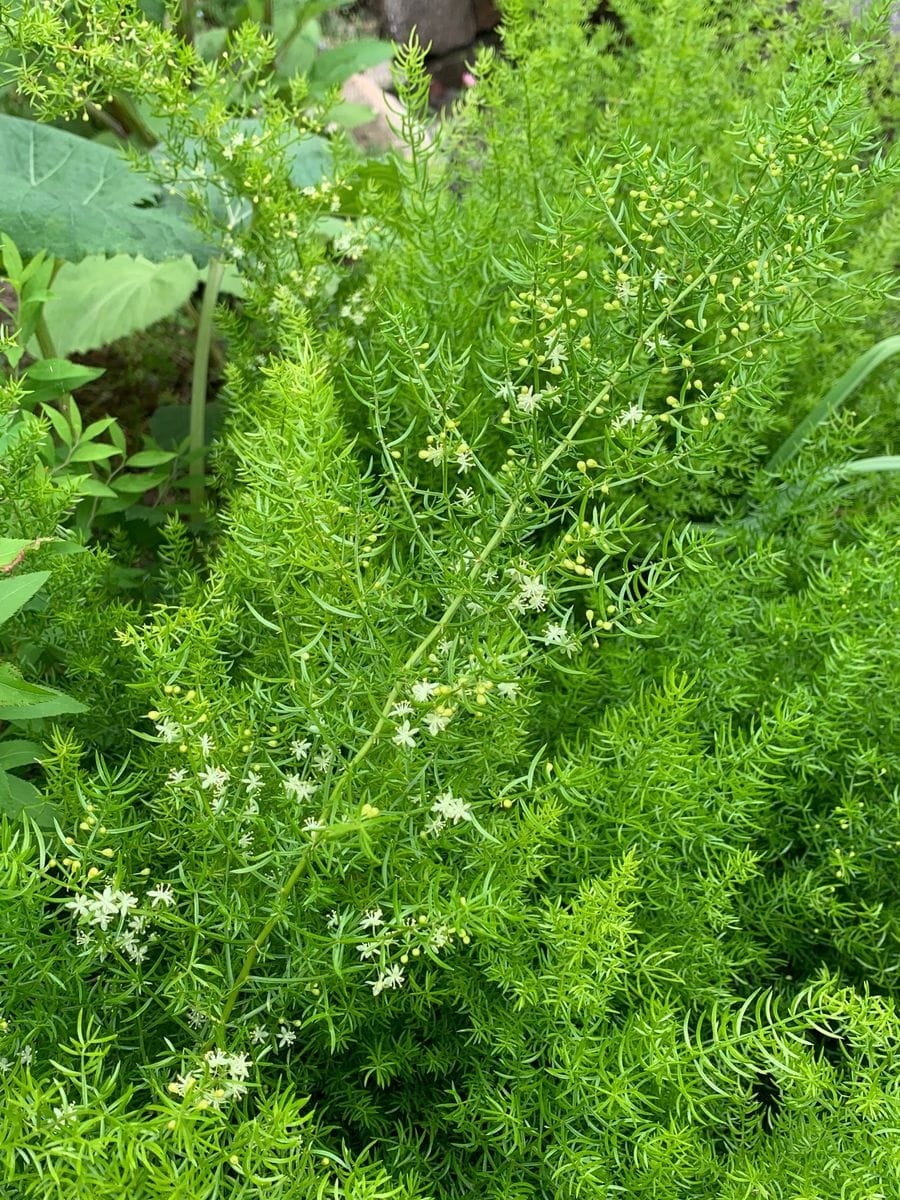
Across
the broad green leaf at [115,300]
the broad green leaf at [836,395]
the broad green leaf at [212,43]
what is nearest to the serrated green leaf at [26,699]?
the broad green leaf at [836,395]

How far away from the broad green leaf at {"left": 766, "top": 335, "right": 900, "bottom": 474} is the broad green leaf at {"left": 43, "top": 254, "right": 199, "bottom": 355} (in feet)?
3.59

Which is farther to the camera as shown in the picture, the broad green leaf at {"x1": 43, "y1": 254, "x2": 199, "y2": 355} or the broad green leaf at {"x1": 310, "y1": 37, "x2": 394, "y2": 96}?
the broad green leaf at {"x1": 310, "y1": 37, "x2": 394, "y2": 96}

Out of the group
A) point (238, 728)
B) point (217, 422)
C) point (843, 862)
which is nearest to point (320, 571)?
point (238, 728)

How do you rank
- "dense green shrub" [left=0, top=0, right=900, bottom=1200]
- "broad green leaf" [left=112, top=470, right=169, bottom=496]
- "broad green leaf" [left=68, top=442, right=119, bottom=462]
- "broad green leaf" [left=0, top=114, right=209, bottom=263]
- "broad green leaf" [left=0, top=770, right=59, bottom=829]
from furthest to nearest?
"broad green leaf" [left=0, top=114, right=209, bottom=263] → "broad green leaf" [left=112, top=470, right=169, bottom=496] → "broad green leaf" [left=68, top=442, right=119, bottom=462] → "broad green leaf" [left=0, top=770, right=59, bottom=829] → "dense green shrub" [left=0, top=0, right=900, bottom=1200]

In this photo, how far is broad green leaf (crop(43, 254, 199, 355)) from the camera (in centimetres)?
178

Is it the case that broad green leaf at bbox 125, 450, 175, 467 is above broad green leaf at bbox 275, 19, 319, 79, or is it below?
below

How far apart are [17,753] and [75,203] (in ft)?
2.97

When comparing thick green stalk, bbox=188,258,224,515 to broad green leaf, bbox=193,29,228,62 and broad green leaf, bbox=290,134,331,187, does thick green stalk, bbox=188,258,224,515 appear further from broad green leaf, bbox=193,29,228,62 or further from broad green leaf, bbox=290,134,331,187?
broad green leaf, bbox=193,29,228,62

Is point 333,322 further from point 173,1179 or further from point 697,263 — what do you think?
point 173,1179

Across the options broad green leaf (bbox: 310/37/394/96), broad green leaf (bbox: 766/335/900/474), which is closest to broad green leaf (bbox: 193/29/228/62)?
broad green leaf (bbox: 310/37/394/96)

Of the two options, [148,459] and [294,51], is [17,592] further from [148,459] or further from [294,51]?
[294,51]

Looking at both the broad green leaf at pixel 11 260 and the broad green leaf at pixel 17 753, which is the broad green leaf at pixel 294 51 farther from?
the broad green leaf at pixel 17 753

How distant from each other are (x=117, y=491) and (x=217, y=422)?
1.22 ft

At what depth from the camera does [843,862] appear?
3.29ft
